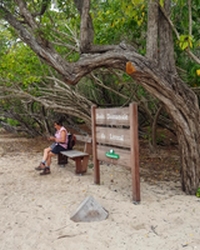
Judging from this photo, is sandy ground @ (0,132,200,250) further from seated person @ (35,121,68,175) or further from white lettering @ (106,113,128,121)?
white lettering @ (106,113,128,121)

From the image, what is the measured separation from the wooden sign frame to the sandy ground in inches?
19.3

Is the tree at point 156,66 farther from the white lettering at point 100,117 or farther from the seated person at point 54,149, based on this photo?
the seated person at point 54,149

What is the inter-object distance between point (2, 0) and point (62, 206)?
434cm

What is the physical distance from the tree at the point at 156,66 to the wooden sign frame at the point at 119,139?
2.06 ft

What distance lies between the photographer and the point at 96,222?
432 centimetres

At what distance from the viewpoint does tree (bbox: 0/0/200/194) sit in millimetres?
5027

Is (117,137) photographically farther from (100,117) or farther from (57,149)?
(57,149)

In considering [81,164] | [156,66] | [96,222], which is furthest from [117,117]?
[81,164]

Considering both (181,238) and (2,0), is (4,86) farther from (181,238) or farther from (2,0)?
(181,238)

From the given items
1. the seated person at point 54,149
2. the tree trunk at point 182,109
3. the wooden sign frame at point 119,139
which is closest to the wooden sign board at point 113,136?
the wooden sign frame at point 119,139

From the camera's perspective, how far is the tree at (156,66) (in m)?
→ 5.03

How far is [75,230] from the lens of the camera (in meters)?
4.07

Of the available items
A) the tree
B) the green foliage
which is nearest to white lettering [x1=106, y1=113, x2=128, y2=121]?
the tree

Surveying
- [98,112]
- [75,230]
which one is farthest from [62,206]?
[98,112]
